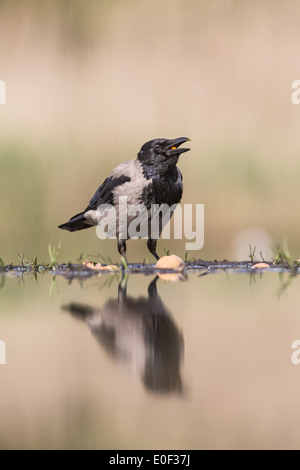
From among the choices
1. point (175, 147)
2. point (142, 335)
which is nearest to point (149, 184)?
point (175, 147)

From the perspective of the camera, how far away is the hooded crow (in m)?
6.07

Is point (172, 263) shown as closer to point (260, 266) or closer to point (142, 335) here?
point (260, 266)

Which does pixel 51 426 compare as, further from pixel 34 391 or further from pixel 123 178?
pixel 123 178

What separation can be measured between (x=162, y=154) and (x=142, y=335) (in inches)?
143

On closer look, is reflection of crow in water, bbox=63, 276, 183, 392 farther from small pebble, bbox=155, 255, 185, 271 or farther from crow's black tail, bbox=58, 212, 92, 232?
crow's black tail, bbox=58, 212, 92, 232

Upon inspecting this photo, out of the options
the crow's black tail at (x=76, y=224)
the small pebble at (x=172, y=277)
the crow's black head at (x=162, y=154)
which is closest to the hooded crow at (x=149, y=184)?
the crow's black head at (x=162, y=154)

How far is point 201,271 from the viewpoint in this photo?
564 cm

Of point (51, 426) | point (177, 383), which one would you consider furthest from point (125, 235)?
point (51, 426)

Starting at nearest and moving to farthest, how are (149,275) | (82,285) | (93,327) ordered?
(93,327)
(82,285)
(149,275)

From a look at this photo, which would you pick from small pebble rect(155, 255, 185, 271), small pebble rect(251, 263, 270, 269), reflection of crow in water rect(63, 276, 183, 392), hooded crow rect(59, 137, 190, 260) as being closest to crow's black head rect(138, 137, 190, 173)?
hooded crow rect(59, 137, 190, 260)

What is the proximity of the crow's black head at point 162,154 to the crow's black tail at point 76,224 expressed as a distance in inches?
33.7

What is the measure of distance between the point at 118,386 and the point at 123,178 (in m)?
4.46

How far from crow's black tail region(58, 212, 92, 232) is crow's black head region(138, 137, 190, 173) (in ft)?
2.81

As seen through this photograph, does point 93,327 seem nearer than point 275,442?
No
